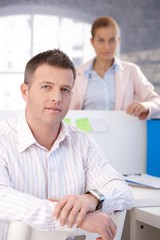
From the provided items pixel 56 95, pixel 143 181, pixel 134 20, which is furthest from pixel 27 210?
pixel 134 20

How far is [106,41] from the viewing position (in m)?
2.95

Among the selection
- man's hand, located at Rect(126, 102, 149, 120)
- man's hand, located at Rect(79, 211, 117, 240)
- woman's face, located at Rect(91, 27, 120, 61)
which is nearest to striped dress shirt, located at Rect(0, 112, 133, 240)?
man's hand, located at Rect(79, 211, 117, 240)

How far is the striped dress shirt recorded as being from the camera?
1444 millimetres

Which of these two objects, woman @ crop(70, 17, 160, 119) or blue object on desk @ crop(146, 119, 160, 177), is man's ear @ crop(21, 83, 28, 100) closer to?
blue object on desk @ crop(146, 119, 160, 177)

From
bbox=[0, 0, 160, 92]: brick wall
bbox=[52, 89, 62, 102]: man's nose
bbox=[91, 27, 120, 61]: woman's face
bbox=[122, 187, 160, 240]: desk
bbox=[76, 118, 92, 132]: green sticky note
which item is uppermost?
bbox=[0, 0, 160, 92]: brick wall

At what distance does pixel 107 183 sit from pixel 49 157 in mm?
216

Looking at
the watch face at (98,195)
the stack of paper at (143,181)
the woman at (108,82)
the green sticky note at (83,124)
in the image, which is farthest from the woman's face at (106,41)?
the watch face at (98,195)

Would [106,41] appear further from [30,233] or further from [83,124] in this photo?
[30,233]

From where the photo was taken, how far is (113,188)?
1594 millimetres

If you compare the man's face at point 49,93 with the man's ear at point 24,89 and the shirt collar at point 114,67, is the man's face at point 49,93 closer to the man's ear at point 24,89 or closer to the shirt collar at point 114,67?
the man's ear at point 24,89

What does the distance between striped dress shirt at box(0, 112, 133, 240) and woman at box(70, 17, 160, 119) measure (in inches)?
46.7

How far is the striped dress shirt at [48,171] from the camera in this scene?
4.74 feet

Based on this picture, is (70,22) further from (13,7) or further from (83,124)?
(83,124)

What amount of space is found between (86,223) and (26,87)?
0.52m
